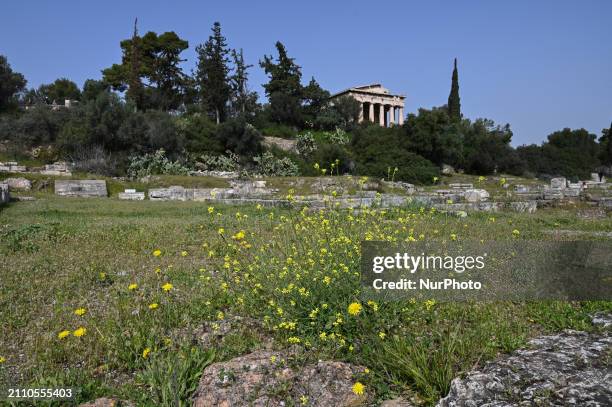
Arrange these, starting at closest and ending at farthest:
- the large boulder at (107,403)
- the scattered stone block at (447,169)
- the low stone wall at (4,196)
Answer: the large boulder at (107,403) < the low stone wall at (4,196) < the scattered stone block at (447,169)

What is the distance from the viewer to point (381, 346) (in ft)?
9.94

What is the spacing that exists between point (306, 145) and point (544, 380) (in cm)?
3692

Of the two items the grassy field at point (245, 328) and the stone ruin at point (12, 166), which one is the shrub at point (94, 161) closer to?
the stone ruin at point (12, 166)

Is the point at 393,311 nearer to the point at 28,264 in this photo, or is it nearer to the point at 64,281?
the point at 64,281

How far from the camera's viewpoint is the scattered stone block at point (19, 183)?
19938 mm

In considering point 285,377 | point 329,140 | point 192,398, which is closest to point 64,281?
point 192,398

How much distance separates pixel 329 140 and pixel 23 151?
24.0 meters

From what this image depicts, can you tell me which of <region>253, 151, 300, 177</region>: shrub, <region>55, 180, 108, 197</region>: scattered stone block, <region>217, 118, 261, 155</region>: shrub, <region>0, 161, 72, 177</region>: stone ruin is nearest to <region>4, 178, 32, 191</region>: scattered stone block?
<region>55, 180, 108, 197</region>: scattered stone block

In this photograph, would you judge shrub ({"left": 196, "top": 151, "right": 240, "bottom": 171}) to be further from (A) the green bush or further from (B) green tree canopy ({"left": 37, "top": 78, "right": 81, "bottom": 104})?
(B) green tree canopy ({"left": 37, "top": 78, "right": 81, "bottom": 104})

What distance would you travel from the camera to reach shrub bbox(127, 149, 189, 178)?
27508mm

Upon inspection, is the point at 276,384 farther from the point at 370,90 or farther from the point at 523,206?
the point at 370,90

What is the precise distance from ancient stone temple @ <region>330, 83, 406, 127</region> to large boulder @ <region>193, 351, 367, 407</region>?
56797 mm

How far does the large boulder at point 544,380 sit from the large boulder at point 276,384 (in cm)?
67

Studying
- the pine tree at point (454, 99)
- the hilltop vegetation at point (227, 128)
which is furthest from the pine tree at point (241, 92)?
the pine tree at point (454, 99)
